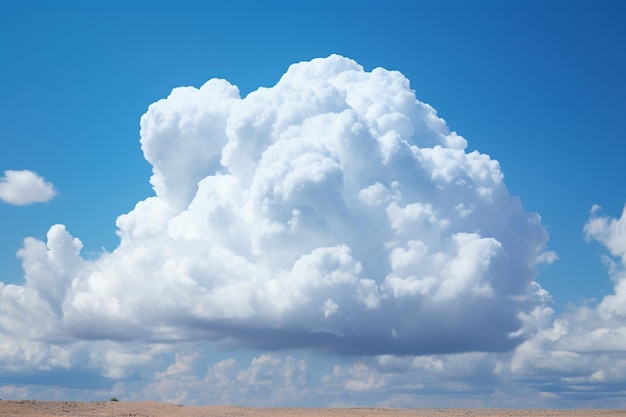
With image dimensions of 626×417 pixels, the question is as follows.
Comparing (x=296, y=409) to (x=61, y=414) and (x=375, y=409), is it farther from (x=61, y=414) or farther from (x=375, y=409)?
(x=61, y=414)

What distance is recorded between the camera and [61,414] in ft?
420

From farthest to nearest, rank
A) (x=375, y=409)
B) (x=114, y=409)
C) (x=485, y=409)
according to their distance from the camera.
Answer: (x=485, y=409) → (x=375, y=409) → (x=114, y=409)

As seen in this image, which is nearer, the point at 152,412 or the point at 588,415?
the point at 152,412

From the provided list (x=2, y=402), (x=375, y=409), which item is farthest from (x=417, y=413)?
(x=2, y=402)

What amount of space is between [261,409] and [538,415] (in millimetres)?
52126

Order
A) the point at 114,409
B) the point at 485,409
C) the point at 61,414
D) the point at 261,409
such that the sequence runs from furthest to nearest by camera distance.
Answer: the point at 485,409 < the point at 261,409 < the point at 114,409 < the point at 61,414

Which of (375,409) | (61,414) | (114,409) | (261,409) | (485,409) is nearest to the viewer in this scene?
(61,414)

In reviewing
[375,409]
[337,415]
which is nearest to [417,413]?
[375,409]

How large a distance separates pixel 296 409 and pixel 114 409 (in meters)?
37.2

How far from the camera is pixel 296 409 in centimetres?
15988

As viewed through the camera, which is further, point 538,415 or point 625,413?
point 625,413

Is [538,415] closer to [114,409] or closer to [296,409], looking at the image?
[296,409]

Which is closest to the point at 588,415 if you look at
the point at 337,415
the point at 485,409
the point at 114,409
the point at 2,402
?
the point at 485,409

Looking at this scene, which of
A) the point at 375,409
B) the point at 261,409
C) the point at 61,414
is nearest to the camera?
the point at 61,414
